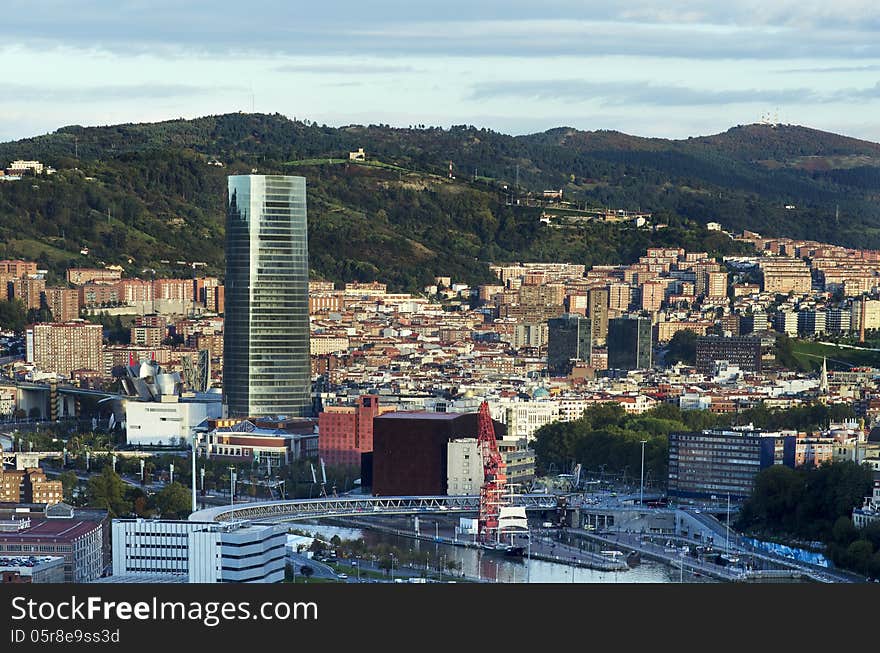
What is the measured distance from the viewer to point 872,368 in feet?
168

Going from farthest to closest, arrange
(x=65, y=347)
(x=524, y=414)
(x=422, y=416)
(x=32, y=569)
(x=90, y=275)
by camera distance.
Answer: (x=90, y=275)
(x=65, y=347)
(x=524, y=414)
(x=422, y=416)
(x=32, y=569)

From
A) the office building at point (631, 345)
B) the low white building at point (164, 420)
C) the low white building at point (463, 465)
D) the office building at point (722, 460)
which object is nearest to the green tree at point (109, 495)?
the low white building at point (463, 465)

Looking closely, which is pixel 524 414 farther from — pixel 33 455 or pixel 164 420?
pixel 33 455

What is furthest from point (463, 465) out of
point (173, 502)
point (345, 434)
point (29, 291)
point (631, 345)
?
point (29, 291)

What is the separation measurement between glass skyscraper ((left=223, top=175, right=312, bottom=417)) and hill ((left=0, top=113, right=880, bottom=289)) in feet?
74.6

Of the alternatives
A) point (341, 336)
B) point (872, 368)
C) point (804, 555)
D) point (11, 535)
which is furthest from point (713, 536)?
point (341, 336)

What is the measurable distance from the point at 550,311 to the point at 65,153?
2415 cm

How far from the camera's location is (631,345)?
54.4 metres

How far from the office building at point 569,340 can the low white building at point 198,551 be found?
1173 inches

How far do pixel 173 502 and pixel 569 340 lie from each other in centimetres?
2573

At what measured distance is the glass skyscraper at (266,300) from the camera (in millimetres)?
41312

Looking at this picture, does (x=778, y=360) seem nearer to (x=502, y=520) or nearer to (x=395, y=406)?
(x=395, y=406)

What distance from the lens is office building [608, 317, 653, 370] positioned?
54.0m

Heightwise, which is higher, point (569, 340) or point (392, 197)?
point (392, 197)
